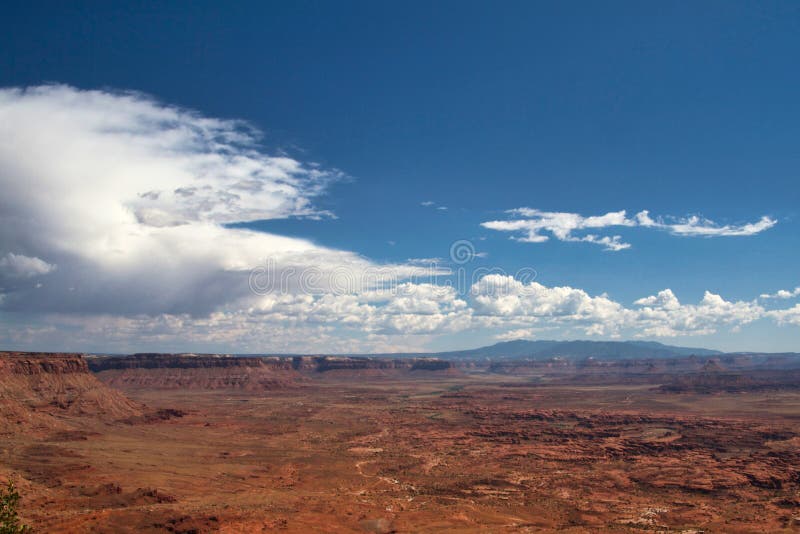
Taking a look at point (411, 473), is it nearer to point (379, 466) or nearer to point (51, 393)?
point (379, 466)

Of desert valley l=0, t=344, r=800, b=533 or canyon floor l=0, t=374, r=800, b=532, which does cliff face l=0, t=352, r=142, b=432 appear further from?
canyon floor l=0, t=374, r=800, b=532

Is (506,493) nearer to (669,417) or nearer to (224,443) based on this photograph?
(224,443)

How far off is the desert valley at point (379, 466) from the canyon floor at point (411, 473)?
0.26 m

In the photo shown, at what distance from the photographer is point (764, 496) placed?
48.9m

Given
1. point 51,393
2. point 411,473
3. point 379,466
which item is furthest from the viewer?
point 51,393

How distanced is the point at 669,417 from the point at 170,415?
103m

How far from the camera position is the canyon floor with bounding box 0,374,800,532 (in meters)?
41.1

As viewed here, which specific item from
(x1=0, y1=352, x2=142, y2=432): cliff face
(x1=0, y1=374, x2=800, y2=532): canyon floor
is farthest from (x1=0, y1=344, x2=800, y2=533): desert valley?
(x1=0, y1=352, x2=142, y2=432): cliff face

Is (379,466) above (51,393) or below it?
below

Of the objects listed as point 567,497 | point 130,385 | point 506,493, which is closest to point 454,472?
point 506,493

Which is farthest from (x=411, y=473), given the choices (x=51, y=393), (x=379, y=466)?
(x=51, y=393)

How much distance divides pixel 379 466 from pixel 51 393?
71087mm

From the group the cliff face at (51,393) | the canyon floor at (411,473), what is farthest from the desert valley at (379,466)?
the cliff face at (51,393)

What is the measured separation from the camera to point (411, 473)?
59406 millimetres
